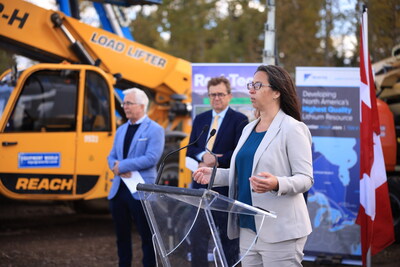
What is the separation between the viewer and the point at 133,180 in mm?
5473

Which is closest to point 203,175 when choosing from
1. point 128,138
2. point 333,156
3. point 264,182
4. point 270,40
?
point 264,182

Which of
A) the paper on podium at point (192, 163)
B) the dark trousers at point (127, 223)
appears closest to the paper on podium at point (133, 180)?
the dark trousers at point (127, 223)

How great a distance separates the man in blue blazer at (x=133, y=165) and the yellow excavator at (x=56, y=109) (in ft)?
5.95

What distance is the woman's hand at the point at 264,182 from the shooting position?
3021 mm

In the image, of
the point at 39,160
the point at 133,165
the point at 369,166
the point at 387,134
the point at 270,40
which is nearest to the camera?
the point at 369,166

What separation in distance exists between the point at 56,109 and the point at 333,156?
13.2 ft

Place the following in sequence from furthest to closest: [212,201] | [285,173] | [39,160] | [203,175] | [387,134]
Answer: [39,160]
[387,134]
[203,175]
[285,173]
[212,201]

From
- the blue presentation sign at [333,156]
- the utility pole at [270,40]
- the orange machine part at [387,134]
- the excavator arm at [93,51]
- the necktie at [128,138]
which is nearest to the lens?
the necktie at [128,138]

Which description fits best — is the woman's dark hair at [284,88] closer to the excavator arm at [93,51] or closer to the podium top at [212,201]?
the podium top at [212,201]

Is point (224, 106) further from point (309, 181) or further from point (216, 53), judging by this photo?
point (216, 53)

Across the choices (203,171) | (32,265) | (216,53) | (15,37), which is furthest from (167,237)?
(216,53)

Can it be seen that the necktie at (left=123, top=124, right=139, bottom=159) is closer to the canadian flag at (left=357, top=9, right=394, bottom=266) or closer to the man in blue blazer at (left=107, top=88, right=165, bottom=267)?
the man in blue blazer at (left=107, top=88, right=165, bottom=267)

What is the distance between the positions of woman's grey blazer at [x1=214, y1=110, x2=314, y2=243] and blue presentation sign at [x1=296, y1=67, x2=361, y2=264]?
3268 mm

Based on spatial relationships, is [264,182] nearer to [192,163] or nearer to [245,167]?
[245,167]
